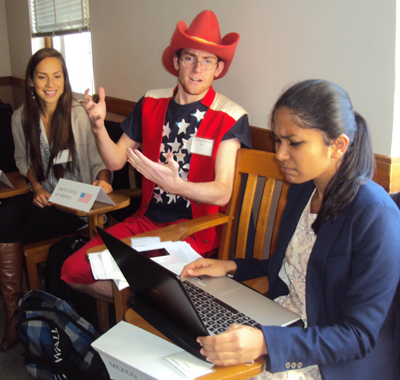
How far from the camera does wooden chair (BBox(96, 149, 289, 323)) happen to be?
1.55m

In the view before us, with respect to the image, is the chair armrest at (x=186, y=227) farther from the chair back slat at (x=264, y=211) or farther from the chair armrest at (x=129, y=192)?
the chair armrest at (x=129, y=192)

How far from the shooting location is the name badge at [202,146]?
5.73 feet

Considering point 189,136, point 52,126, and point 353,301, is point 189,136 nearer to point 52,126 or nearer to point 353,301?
point 52,126

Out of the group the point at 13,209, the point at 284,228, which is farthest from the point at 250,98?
the point at 13,209

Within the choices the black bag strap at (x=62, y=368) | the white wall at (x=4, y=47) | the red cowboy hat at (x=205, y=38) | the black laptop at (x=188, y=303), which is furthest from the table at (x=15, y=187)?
the white wall at (x=4, y=47)

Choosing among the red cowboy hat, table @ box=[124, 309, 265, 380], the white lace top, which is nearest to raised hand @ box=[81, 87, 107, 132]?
the red cowboy hat

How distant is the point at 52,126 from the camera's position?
7.73ft

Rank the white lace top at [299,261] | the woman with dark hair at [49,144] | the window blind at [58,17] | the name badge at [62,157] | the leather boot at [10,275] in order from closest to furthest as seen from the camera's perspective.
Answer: the white lace top at [299,261] < the leather boot at [10,275] < the woman with dark hair at [49,144] < the name badge at [62,157] < the window blind at [58,17]

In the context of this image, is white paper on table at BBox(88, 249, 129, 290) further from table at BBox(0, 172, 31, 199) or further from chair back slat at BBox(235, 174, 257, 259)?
table at BBox(0, 172, 31, 199)

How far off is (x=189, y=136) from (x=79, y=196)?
58cm

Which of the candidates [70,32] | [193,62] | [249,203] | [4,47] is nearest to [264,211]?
[249,203]

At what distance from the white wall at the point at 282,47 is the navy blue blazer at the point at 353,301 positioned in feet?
1.79

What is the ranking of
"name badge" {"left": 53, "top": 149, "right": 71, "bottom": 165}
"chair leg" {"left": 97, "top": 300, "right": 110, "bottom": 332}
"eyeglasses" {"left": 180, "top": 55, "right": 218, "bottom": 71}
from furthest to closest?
"name badge" {"left": 53, "top": 149, "right": 71, "bottom": 165} → "chair leg" {"left": 97, "top": 300, "right": 110, "bottom": 332} → "eyeglasses" {"left": 180, "top": 55, "right": 218, "bottom": 71}

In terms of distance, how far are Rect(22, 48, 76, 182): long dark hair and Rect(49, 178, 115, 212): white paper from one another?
1.69 ft
